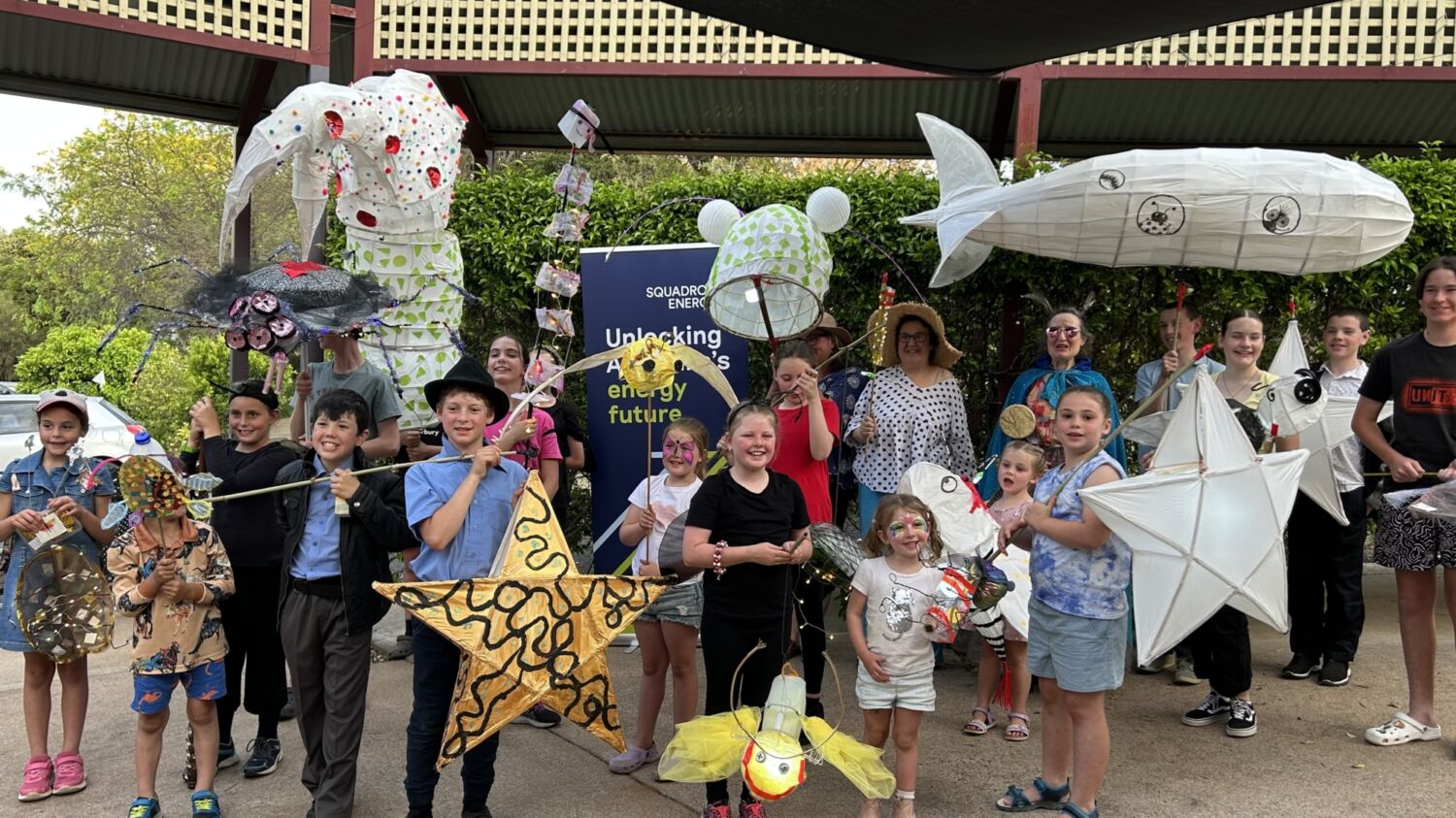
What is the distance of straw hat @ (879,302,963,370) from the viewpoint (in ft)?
14.6

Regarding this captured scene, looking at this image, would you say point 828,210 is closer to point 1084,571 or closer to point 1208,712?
point 1084,571

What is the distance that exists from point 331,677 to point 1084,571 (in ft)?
8.02

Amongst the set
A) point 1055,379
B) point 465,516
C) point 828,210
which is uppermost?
point 828,210

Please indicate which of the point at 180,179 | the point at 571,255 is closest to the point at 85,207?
the point at 180,179

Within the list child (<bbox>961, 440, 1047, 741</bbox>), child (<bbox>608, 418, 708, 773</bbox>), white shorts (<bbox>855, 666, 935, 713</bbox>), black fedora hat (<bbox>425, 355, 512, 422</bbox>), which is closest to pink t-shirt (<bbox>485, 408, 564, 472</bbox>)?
A: child (<bbox>608, 418, 708, 773</bbox>)

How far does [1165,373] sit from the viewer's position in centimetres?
465

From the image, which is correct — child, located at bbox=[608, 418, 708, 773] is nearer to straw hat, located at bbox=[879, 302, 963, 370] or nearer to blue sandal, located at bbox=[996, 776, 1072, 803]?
straw hat, located at bbox=[879, 302, 963, 370]

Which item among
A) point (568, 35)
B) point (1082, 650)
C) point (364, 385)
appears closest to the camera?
point (1082, 650)

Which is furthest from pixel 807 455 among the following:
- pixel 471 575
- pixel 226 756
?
pixel 226 756

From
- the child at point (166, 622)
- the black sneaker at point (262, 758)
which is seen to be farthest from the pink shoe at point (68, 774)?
the black sneaker at point (262, 758)

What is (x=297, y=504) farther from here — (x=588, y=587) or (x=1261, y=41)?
(x=1261, y=41)

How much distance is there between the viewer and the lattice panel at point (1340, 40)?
7.88m

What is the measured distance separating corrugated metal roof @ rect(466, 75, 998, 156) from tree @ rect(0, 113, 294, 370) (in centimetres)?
1416

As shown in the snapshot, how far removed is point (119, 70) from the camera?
29.1 ft
